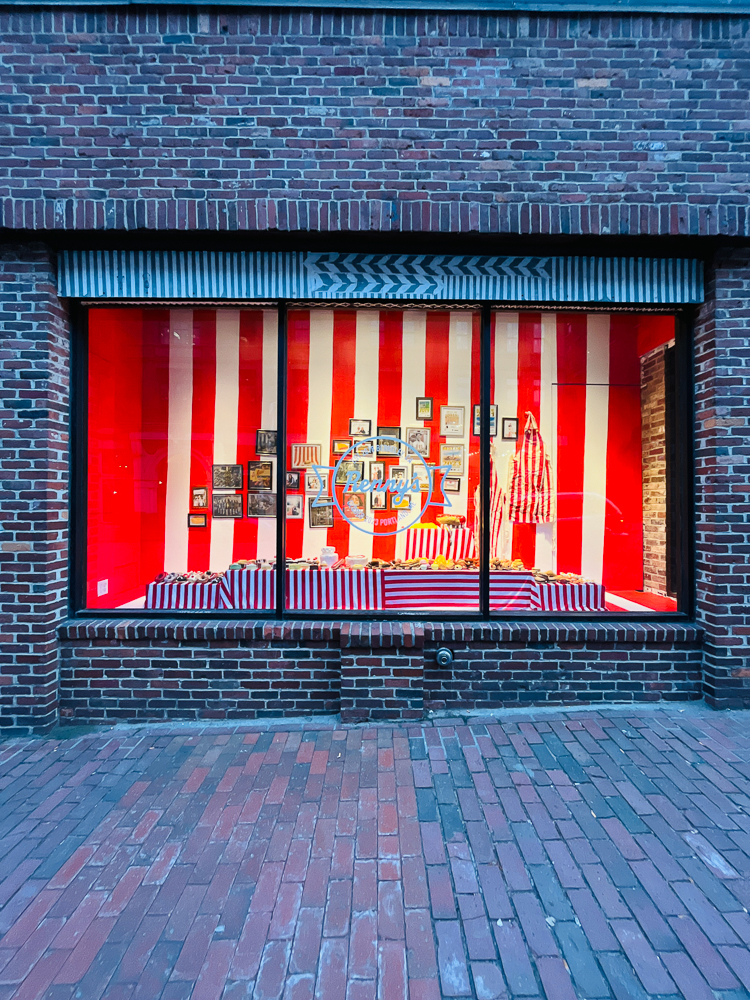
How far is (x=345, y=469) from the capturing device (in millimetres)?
5016

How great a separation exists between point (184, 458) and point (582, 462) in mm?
3985

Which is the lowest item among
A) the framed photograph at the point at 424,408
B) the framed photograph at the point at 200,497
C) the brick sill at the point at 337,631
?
the brick sill at the point at 337,631

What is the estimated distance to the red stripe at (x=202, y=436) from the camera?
5.01 meters

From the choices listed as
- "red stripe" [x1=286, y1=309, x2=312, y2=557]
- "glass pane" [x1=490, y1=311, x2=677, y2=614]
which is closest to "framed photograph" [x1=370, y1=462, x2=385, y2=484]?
"red stripe" [x1=286, y1=309, x2=312, y2=557]

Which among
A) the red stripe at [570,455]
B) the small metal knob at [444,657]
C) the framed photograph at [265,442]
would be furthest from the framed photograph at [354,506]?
the red stripe at [570,455]

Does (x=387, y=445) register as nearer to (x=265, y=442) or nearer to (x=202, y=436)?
(x=265, y=442)

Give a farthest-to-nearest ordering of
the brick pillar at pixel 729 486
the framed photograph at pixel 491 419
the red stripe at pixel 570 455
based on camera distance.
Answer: the red stripe at pixel 570 455
the framed photograph at pixel 491 419
the brick pillar at pixel 729 486

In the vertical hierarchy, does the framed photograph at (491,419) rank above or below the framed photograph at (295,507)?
above

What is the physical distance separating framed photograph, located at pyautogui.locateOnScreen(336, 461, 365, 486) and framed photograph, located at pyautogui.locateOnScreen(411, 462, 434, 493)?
0.50m

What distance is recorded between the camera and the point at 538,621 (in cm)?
425

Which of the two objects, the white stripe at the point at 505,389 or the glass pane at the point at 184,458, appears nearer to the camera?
the glass pane at the point at 184,458

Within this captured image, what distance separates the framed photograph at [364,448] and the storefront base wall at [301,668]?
1695mm

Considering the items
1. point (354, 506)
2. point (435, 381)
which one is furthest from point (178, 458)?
point (435, 381)

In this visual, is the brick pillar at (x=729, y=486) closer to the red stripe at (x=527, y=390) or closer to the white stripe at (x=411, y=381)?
the red stripe at (x=527, y=390)
